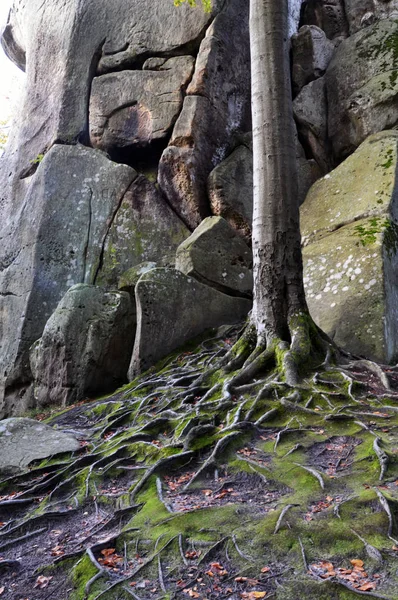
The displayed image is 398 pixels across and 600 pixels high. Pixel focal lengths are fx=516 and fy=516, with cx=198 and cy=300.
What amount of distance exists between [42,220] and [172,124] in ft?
13.2

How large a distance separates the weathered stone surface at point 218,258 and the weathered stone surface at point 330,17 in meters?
8.71

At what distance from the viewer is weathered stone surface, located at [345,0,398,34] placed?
14570 mm

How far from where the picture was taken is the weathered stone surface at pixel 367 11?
14570mm

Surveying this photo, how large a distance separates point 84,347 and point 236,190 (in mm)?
5268

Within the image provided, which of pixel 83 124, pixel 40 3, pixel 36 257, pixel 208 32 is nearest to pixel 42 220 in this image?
pixel 36 257

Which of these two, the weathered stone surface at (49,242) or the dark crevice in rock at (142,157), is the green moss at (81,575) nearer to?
the weathered stone surface at (49,242)

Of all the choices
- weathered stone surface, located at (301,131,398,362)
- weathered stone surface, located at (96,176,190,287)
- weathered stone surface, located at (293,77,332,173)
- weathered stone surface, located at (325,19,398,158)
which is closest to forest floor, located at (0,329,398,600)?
weathered stone surface, located at (301,131,398,362)

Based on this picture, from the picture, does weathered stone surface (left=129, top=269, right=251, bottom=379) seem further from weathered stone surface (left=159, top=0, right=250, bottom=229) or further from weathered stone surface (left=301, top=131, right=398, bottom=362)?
weathered stone surface (left=159, top=0, right=250, bottom=229)

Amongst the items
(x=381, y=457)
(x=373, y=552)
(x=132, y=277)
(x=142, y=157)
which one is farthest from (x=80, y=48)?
(x=373, y=552)

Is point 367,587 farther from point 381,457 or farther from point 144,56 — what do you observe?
point 144,56

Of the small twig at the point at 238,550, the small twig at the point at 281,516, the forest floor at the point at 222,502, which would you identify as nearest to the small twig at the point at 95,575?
the forest floor at the point at 222,502

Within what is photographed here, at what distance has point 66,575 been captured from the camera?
361 cm

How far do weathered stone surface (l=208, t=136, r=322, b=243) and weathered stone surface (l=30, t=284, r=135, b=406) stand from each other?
341cm

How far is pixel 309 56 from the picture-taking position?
14.0 m
